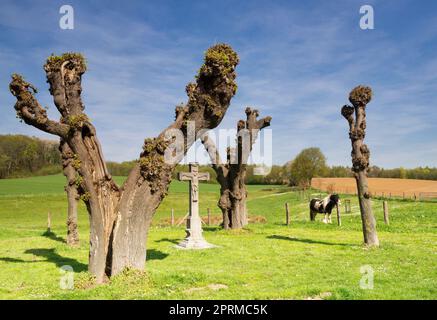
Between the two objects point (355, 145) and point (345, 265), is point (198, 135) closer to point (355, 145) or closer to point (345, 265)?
point (345, 265)

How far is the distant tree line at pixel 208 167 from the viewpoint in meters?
74.8

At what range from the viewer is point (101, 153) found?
38.5ft

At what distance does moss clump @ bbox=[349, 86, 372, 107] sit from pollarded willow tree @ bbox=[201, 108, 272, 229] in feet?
24.1

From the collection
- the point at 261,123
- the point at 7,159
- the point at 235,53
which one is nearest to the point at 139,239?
the point at 235,53

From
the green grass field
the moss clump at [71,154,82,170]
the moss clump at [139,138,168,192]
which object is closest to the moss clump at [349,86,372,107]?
the green grass field

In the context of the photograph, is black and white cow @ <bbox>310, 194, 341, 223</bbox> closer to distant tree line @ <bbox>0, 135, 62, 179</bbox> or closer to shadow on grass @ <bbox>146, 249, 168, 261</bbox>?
shadow on grass @ <bbox>146, 249, 168, 261</bbox>

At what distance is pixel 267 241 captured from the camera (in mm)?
19750

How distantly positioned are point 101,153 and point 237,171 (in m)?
13.8

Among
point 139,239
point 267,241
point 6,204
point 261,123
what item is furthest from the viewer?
point 6,204

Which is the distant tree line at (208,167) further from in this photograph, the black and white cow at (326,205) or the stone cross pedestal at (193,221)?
the stone cross pedestal at (193,221)

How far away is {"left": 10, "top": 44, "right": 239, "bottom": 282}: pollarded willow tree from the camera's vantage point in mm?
11078

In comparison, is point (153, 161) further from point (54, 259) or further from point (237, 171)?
point (237, 171)
